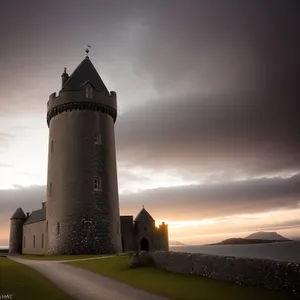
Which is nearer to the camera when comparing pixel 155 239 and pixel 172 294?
pixel 172 294

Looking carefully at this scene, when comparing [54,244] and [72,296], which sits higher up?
[54,244]

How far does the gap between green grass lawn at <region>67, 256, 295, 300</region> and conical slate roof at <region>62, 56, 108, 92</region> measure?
24.8m

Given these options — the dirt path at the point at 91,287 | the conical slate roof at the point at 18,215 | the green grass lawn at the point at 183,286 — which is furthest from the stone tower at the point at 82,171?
the conical slate roof at the point at 18,215

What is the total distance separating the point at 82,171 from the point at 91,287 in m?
22.8

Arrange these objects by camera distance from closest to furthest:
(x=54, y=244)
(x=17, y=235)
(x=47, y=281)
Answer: (x=47, y=281) < (x=54, y=244) < (x=17, y=235)

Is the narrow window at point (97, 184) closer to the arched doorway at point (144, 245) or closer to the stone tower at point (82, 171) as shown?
the stone tower at point (82, 171)

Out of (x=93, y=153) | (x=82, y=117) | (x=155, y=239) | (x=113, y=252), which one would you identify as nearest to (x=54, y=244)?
(x=113, y=252)

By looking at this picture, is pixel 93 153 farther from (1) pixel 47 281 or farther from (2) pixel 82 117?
(1) pixel 47 281

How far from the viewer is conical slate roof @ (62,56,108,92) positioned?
41381mm

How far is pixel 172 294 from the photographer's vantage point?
14.8 meters

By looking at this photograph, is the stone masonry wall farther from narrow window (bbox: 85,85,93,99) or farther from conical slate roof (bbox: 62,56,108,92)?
conical slate roof (bbox: 62,56,108,92)

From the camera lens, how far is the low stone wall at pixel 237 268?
12727mm

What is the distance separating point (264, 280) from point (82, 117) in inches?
1210

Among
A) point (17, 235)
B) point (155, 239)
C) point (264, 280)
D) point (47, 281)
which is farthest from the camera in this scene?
point (17, 235)
